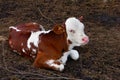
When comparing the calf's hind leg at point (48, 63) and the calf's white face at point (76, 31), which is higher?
the calf's white face at point (76, 31)

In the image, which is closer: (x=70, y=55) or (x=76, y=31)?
(x=76, y=31)

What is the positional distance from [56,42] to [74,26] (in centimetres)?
23

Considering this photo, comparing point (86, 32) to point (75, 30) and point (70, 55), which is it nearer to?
point (70, 55)

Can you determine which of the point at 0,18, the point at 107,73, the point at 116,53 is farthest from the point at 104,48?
the point at 0,18

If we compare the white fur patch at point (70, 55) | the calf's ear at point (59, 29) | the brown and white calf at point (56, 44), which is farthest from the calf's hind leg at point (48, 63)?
the calf's ear at point (59, 29)

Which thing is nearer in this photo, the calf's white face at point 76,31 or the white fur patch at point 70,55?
the calf's white face at point 76,31

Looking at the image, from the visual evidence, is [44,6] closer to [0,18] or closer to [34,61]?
[0,18]

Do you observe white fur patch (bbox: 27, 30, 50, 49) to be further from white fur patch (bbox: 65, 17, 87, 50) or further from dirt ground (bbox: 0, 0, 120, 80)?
white fur patch (bbox: 65, 17, 87, 50)

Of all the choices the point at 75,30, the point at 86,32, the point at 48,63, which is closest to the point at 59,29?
the point at 75,30

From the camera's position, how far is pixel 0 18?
5.55 meters

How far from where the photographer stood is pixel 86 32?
4.91 meters

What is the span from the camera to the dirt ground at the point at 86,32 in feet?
12.7

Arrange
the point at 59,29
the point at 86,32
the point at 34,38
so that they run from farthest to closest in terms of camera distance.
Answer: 1. the point at 86,32
2. the point at 34,38
3. the point at 59,29

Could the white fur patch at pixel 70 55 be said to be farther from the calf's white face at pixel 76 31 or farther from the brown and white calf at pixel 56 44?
the calf's white face at pixel 76 31
